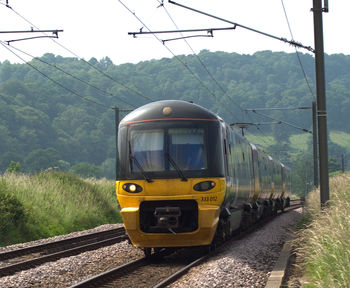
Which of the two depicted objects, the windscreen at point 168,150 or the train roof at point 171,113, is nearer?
the windscreen at point 168,150

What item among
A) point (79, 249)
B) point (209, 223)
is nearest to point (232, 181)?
point (209, 223)

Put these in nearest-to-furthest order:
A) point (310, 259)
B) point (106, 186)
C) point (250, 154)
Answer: point (310, 259), point (250, 154), point (106, 186)

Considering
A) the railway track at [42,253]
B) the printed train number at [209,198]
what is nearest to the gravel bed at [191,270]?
the railway track at [42,253]

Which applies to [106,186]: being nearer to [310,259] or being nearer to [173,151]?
[173,151]

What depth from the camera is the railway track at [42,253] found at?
36.1 ft

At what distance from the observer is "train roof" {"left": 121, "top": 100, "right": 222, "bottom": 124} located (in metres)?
12.0

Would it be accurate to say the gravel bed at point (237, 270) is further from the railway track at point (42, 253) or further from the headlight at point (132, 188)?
the railway track at point (42, 253)

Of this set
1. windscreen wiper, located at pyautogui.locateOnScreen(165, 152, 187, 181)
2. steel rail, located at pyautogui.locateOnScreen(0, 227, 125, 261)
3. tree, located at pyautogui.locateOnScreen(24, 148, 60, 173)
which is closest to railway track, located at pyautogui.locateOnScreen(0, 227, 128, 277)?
steel rail, located at pyautogui.locateOnScreen(0, 227, 125, 261)

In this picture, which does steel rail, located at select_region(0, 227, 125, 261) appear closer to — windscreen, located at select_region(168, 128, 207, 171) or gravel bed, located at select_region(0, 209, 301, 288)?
gravel bed, located at select_region(0, 209, 301, 288)

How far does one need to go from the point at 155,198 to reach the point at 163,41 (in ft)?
23.9

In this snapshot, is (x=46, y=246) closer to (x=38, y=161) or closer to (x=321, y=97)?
(x=321, y=97)

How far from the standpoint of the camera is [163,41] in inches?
691

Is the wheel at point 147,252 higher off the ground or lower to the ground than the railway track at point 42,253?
higher

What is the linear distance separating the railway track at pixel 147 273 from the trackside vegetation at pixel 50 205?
5.81 m
